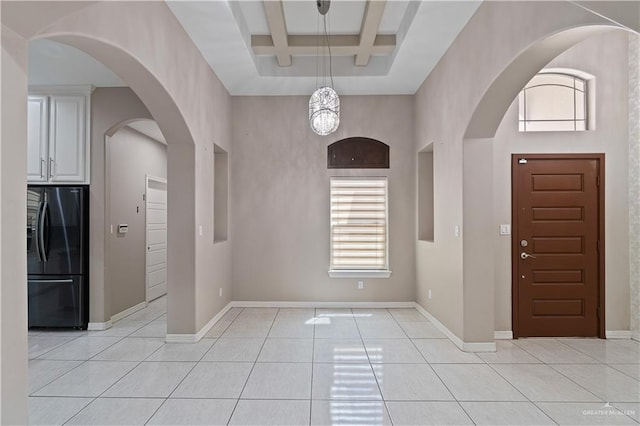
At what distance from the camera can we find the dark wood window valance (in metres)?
5.91

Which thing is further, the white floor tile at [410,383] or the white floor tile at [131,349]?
the white floor tile at [131,349]

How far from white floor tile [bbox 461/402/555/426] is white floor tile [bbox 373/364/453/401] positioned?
226mm

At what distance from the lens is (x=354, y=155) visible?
5.91 m

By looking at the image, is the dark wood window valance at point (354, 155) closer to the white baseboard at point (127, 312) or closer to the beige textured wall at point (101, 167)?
the beige textured wall at point (101, 167)

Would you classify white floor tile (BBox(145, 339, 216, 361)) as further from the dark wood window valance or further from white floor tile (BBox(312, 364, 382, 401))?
the dark wood window valance

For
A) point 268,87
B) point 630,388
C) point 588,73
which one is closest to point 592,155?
point 588,73

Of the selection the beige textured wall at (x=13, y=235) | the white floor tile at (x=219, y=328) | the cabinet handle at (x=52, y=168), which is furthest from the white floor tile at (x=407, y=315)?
the cabinet handle at (x=52, y=168)

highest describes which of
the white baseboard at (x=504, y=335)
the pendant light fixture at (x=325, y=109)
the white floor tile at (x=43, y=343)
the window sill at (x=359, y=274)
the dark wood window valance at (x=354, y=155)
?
the pendant light fixture at (x=325, y=109)

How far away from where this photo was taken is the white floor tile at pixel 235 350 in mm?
3740

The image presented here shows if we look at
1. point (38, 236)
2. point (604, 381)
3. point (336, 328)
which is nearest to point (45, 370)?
point (38, 236)

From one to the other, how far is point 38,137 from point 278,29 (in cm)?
349

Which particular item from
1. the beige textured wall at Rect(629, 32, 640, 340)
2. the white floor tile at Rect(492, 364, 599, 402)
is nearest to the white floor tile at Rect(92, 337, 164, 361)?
the white floor tile at Rect(492, 364, 599, 402)

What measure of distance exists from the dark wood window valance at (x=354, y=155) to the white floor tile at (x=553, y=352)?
3.14m

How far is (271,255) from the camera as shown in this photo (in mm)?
5898
